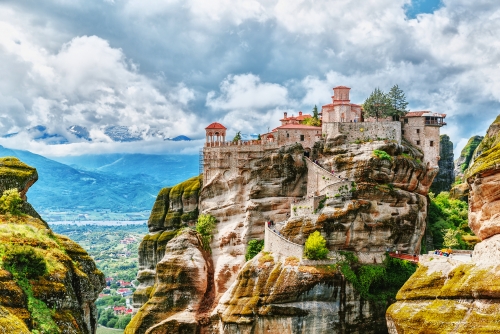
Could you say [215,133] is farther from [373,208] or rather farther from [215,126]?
[373,208]

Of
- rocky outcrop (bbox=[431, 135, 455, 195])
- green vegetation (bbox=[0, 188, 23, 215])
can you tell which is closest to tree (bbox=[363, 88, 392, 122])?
rocky outcrop (bbox=[431, 135, 455, 195])

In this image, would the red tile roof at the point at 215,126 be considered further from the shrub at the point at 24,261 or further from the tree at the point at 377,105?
the shrub at the point at 24,261

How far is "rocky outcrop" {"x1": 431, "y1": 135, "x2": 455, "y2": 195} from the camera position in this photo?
110m

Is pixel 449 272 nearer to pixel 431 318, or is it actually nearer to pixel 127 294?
pixel 431 318

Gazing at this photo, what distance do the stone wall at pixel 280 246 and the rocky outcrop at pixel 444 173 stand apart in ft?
167

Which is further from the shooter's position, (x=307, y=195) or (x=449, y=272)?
(x=307, y=195)

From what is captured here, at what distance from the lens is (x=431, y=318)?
42.8 meters

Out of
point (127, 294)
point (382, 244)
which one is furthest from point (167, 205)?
point (127, 294)

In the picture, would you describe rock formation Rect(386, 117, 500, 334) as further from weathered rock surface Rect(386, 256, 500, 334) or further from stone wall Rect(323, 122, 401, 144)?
stone wall Rect(323, 122, 401, 144)

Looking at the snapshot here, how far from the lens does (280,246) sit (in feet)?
215

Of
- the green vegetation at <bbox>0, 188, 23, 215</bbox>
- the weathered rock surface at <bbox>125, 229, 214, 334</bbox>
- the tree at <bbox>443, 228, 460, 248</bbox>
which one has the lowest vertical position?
the weathered rock surface at <bbox>125, 229, 214, 334</bbox>

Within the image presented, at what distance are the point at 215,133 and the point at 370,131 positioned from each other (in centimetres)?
2163

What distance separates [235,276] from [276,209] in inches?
380

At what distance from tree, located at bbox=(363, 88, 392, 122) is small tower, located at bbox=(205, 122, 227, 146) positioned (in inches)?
760
